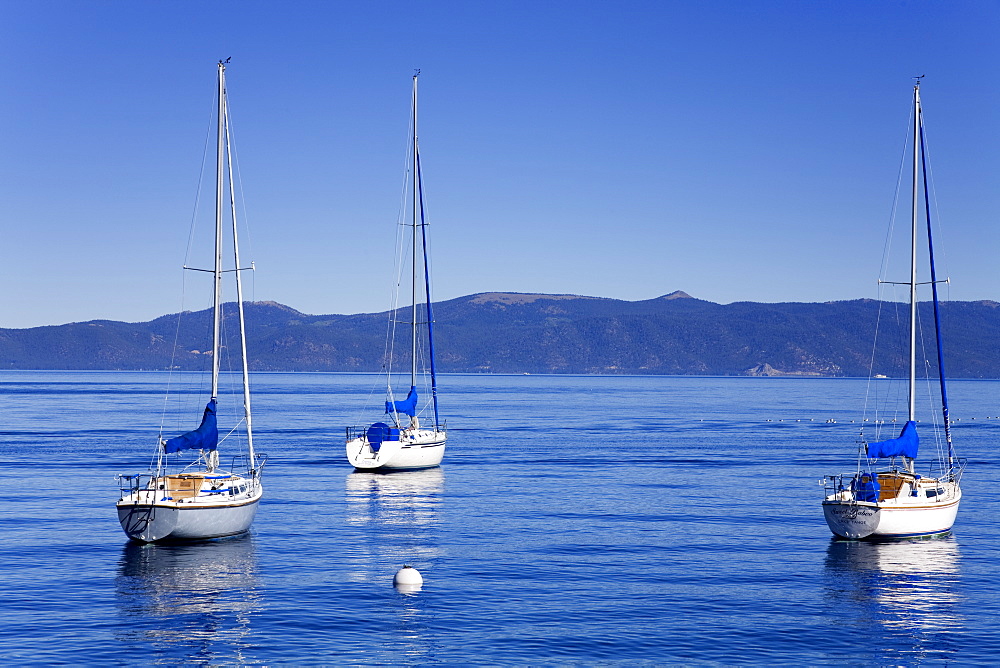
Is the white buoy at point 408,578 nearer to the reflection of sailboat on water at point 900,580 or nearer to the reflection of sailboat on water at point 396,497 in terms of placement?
the reflection of sailboat on water at point 396,497

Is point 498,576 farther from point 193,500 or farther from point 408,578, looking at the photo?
point 193,500

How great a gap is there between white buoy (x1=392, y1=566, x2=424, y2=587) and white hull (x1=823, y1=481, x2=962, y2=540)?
18121 millimetres

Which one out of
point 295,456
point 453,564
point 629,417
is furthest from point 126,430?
point 453,564

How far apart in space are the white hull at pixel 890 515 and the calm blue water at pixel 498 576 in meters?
0.82

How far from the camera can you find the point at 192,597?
1316 inches

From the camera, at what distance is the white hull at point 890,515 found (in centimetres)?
4331

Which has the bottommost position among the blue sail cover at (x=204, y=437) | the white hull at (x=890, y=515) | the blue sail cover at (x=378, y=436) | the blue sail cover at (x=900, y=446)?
the white hull at (x=890, y=515)

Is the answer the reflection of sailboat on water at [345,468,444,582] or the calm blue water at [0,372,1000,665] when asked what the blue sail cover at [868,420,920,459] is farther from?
the reflection of sailboat on water at [345,468,444,582]

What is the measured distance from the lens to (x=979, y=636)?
30.5m

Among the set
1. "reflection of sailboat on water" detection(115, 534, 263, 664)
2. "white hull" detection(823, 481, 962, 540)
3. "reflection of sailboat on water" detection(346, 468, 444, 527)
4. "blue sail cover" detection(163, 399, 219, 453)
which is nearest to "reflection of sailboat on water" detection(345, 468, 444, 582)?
"reflection of sailboat on water" detection(346, 468, 444, 527)

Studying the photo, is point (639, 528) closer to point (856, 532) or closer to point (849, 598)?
point (856, 532)

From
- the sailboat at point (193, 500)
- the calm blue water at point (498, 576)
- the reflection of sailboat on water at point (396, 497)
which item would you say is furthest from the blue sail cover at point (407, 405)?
the sailboat at point (193, 500)

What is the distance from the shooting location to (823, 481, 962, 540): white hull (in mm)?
43312

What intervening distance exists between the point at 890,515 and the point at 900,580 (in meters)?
6.21
